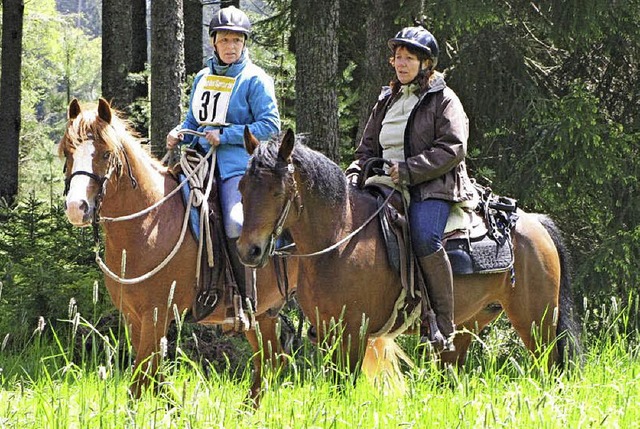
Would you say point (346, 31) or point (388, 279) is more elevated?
point (346, 31)

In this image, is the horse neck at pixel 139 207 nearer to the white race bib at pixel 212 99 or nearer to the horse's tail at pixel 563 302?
the white race bib at pixel 212 99

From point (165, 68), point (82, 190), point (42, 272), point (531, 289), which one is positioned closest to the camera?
point (82, 190)

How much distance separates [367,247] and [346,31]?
860 centimetres

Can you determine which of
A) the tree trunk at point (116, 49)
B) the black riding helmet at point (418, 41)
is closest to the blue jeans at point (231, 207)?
the black riding helmet at point (418, 41)

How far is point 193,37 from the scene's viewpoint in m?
19.8

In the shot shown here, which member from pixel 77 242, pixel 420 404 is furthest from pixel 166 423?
pixel 77 242

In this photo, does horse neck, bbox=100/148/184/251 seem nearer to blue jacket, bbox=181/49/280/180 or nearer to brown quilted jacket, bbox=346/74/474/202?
blue jacket, bbox=181/49/280/180

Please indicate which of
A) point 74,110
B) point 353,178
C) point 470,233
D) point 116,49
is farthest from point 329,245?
point 116,49

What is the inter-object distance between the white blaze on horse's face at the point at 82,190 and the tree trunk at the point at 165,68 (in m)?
5.21

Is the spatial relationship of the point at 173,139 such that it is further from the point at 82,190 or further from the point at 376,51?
the point at 376,51

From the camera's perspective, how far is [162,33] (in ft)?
38.7

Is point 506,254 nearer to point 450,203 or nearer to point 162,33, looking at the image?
point 450,203

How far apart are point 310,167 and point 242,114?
1.72 m

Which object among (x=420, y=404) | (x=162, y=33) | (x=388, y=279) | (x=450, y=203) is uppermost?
(x=162, y=33)
